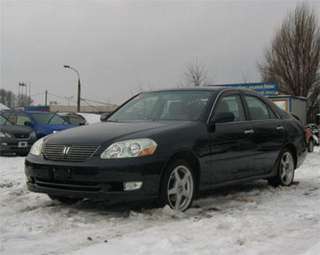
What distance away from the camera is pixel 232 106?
262 inches

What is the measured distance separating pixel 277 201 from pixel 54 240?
3202 mm

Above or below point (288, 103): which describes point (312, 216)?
below

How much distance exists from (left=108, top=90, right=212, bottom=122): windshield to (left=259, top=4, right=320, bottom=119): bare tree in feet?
118

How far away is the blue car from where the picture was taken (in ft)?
44.9

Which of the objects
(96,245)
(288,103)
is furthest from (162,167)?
(288,103)

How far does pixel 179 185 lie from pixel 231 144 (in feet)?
3.70

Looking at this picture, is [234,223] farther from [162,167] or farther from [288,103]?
[288,103]

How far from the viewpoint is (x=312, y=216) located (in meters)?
5.38

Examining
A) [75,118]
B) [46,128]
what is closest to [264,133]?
[46,128]

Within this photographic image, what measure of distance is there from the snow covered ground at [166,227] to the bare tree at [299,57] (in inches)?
1400

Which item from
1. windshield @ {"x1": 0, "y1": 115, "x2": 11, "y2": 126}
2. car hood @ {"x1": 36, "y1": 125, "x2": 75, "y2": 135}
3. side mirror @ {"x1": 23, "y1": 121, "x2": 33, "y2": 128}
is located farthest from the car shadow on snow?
windshield @ {"x1": 0, "y1": 115, "x2": 11, "y2": 126}

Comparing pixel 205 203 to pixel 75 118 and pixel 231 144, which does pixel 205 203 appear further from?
pixel 75 118

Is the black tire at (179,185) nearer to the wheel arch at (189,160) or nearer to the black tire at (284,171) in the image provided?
the wheel arch at (189,160)

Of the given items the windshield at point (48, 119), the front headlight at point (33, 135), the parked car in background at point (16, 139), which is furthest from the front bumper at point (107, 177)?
the windshield at point (48, 119)
